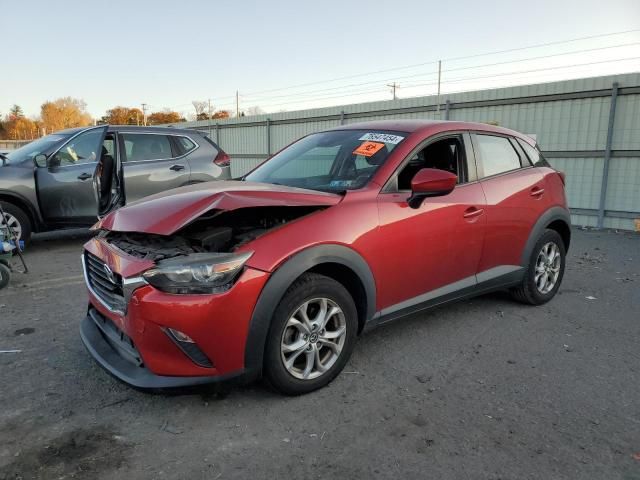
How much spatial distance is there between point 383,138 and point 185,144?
16.6ft

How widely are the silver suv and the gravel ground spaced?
2.93m

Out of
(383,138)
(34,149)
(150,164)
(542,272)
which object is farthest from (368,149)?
(34,149)

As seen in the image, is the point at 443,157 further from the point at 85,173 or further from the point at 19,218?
the point at 19,218

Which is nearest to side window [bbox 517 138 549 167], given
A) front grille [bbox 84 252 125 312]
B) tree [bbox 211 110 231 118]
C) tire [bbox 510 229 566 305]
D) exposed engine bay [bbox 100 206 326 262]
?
tire [bbox 510 229 566 305]

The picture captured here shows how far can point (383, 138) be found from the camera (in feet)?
11.7

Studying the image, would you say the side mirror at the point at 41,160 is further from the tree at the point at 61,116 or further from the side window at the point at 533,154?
the tree at the point at 61,116

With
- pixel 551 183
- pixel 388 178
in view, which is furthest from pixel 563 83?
pixel 388 178

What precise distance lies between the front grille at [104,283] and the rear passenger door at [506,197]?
2.69 m

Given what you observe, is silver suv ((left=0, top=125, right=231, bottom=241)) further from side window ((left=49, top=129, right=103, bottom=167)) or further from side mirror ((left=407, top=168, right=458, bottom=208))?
side mirror ((left=407, top=168, right=458, bottom=208))

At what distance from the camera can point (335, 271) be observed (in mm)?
2992

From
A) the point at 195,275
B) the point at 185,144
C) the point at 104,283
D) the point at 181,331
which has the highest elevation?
the point at 185,144

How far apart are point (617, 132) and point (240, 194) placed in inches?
364

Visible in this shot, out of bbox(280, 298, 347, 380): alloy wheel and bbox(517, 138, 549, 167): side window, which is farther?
bbox(517, 138, 549, 167): side window

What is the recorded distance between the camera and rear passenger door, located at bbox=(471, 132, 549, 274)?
3.90 metres
